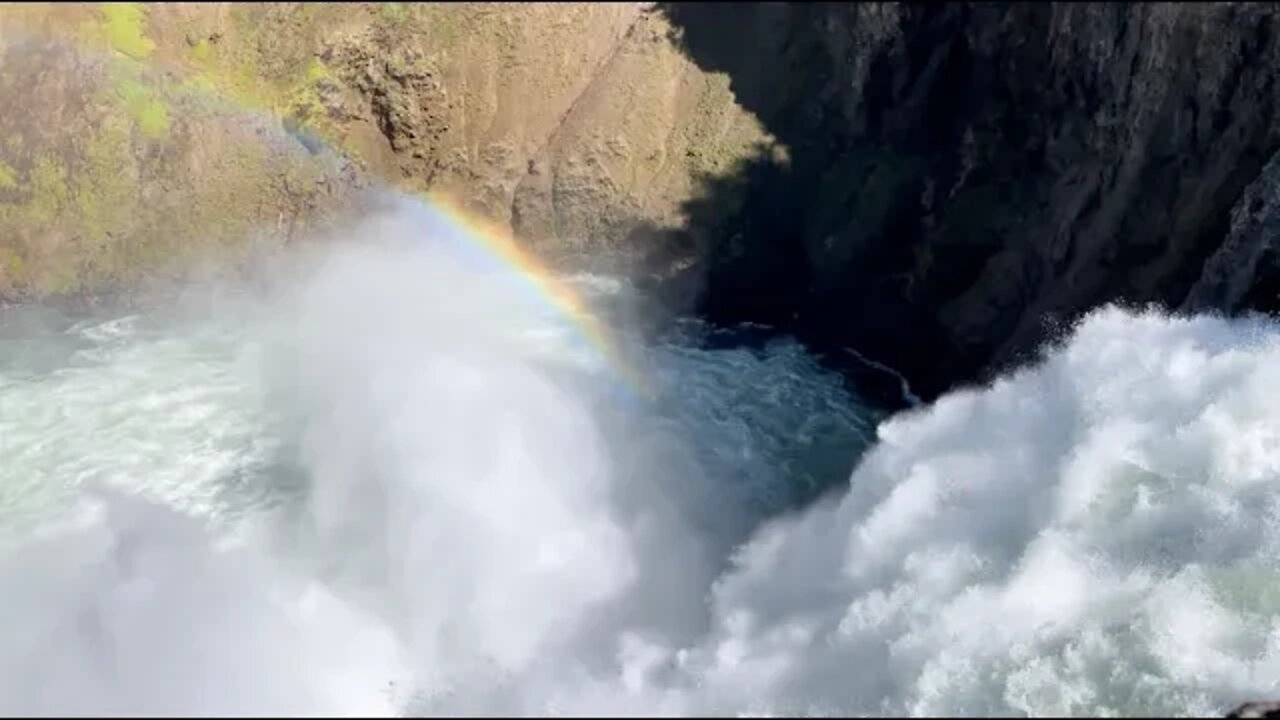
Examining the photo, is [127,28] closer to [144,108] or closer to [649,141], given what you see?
[144,108]

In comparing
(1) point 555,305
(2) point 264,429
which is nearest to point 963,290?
(1) point 555,305

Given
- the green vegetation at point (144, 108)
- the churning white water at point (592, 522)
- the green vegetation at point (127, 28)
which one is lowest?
the churning white water at point (592, 522)

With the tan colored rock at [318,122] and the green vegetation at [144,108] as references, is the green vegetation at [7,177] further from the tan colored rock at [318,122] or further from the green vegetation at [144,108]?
the green vegetation at [144,108]

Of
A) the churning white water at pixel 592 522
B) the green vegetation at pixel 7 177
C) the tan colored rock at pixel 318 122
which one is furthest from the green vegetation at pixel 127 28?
the churning white water at pixel 592 522

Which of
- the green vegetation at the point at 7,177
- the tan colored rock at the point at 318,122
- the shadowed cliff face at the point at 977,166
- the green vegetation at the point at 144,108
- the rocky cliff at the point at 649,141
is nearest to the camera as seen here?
the shadowed cliff face at the point at 977,166

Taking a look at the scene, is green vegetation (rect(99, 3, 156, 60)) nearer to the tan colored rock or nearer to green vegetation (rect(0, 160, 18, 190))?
the tan colored rock

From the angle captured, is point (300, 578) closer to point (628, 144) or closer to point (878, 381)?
point (878, 381)

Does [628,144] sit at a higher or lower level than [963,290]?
higher
